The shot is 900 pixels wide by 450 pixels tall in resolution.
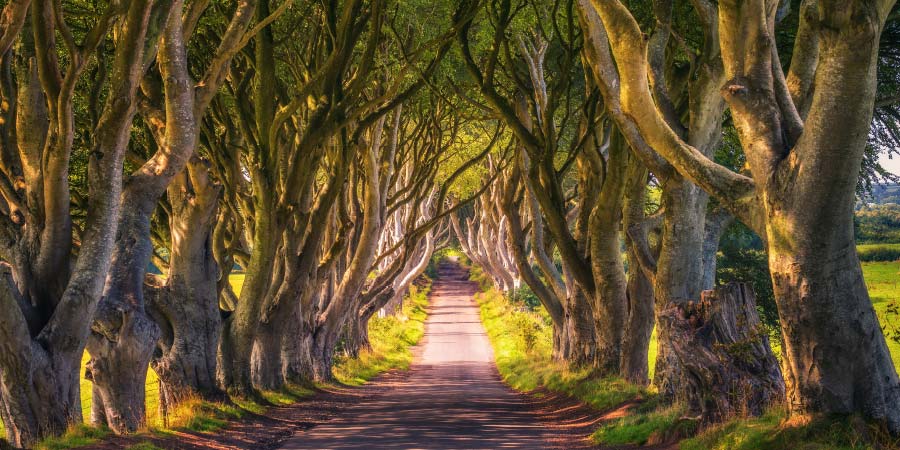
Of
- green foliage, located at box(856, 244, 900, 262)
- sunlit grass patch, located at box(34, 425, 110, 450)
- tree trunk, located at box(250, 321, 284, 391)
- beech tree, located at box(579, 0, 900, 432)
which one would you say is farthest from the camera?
green foliage, located at box(856, 244, 900, 262)

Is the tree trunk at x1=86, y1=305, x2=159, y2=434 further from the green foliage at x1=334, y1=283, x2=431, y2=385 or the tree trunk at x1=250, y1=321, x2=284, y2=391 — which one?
the green foliage at x1=334, y1=283, x2=431, y2=385

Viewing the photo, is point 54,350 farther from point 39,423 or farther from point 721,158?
point 721,158

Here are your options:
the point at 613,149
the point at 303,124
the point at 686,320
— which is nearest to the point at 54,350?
the point at 686,320

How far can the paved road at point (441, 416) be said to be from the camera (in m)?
12.4

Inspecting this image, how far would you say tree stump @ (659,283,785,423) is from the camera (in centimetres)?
1003

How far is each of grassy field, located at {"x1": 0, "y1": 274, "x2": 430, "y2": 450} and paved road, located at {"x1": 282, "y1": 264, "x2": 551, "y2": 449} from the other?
1.28 metres

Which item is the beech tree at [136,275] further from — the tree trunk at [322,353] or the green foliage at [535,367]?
Answer: the tree trunk at [322,353]

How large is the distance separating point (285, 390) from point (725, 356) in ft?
39.5

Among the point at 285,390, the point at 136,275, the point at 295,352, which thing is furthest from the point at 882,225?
the point at 136,275

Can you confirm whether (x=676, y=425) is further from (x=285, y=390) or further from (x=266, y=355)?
(x=285, y=390)

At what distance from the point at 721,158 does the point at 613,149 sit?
18.8 ft

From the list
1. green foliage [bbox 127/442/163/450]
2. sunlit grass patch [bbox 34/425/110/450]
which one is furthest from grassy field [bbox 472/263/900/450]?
sunlit grass patch [bbox 34/425/110/450]

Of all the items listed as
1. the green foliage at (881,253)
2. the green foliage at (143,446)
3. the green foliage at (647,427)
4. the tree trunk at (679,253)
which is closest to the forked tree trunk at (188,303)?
the green foliage at (143,446)

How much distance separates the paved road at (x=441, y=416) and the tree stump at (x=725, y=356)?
2.53 metres
